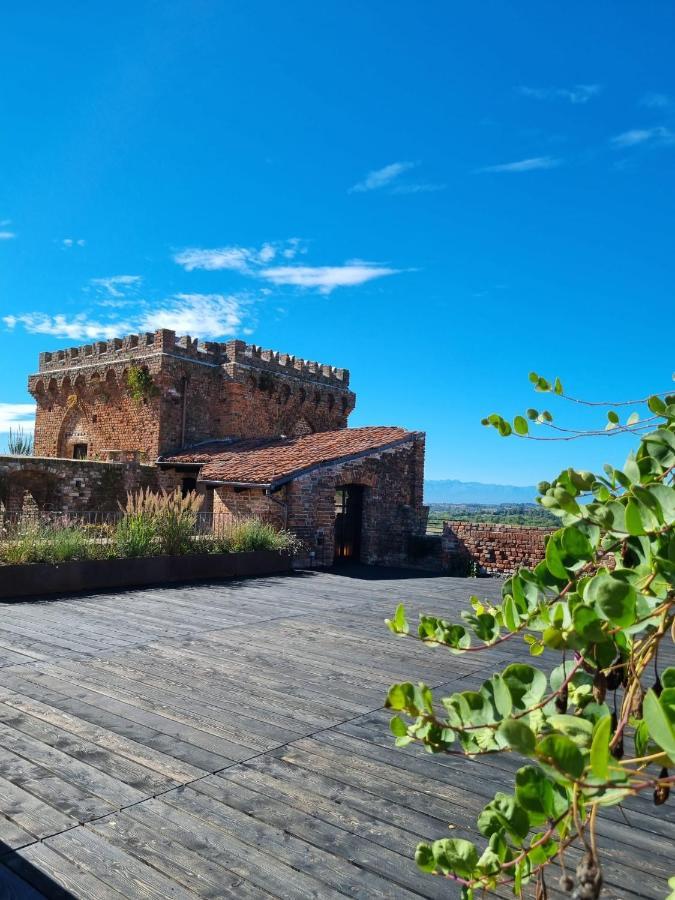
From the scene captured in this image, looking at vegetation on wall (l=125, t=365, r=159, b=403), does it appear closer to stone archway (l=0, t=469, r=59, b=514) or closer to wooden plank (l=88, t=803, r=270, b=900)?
stone archway (l=0, t=469, r=59, b=514)

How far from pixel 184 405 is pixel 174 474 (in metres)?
2.40

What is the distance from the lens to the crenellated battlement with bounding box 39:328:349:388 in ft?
68.1

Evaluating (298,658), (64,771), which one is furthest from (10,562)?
(64,771)

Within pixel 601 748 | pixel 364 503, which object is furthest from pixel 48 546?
pixel 601 748

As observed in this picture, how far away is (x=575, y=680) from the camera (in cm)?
129

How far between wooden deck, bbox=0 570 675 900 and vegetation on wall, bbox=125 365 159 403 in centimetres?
1413

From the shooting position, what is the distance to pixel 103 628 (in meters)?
7.20

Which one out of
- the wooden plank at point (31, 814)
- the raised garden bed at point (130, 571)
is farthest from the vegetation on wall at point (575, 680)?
the raised garden bed at point (130, 571)

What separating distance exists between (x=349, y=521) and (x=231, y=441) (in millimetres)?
6277

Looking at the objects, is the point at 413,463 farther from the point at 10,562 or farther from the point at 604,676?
the point at 604,676

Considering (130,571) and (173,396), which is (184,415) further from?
(130,571)

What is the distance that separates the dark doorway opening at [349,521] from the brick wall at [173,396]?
23.1 feet

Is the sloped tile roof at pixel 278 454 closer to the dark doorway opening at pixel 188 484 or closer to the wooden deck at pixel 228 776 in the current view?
the dark doorway opening at pixel 188 484

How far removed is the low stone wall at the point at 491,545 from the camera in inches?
558
